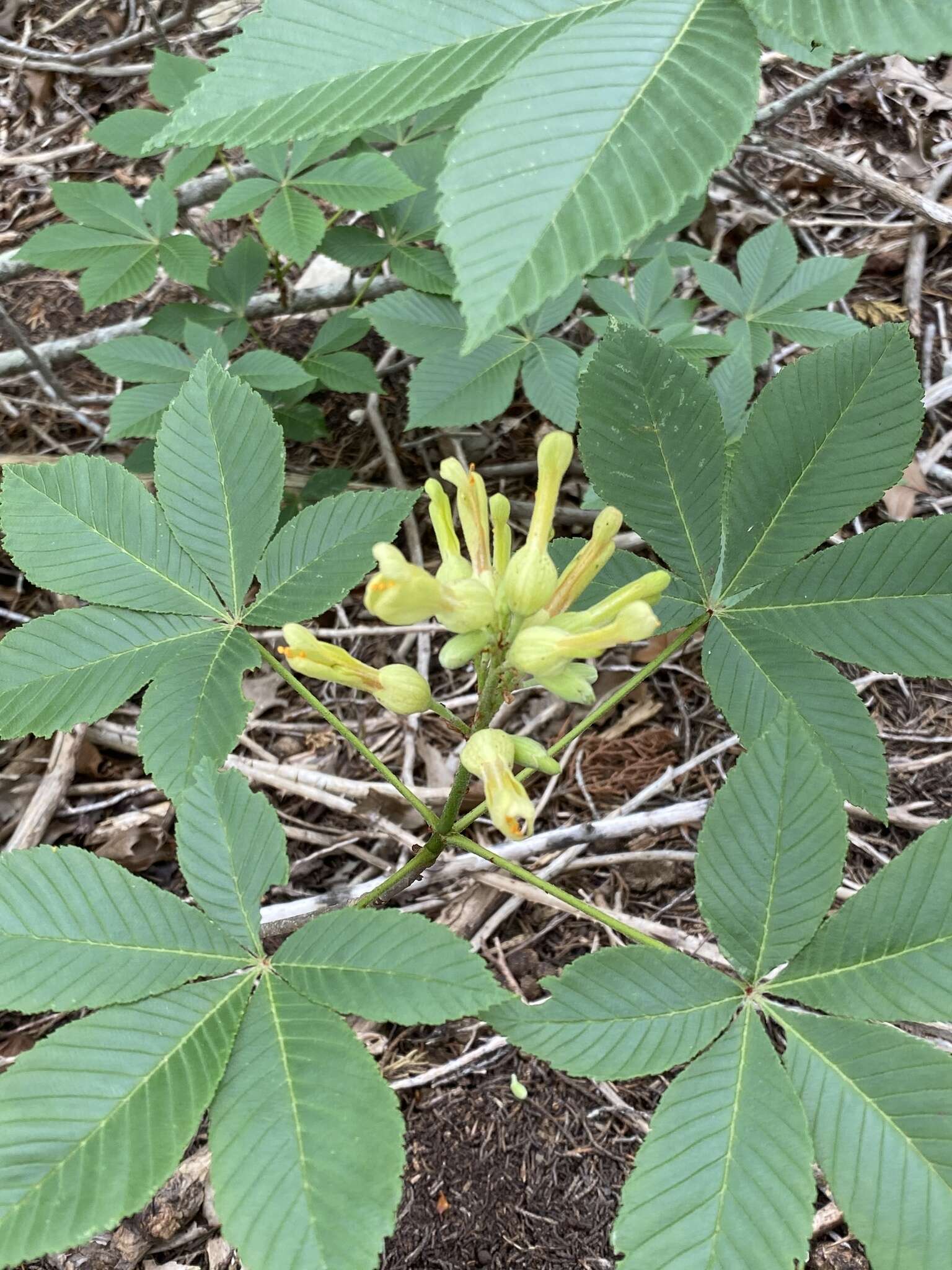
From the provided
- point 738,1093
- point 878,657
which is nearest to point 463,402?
point 878,657

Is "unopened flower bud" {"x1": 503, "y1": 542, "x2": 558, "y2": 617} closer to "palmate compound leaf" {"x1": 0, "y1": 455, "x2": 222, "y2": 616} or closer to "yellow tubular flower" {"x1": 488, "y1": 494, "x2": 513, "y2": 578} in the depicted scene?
"yellow tubular flower" {"x1": 488, "y1": 494, "x2": 513, "y2": 578}

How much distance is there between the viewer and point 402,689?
164 centimetres

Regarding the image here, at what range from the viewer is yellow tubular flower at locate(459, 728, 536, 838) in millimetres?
1436

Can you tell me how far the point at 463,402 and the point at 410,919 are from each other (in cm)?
186

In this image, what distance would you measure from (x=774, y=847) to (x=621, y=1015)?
355mm

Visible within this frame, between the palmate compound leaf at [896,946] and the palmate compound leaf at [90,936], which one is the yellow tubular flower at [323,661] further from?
the palmate compound leaf at [896,946]

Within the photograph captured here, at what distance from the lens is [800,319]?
3.15 metres

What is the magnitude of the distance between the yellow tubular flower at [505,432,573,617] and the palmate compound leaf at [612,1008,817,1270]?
2.53ft

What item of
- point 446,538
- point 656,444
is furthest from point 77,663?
point 656,444

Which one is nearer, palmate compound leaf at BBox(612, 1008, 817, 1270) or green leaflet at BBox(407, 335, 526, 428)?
palmate compound leaf at BBox(612, 1008, 817, 1270)

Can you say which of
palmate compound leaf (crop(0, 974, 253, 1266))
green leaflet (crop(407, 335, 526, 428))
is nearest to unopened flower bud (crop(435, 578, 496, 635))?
palmate compound leaf (crop(0, 974, 253, 1266))

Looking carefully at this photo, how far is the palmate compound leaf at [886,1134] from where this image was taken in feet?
4.03

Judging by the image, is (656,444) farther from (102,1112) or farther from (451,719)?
(102,1112)

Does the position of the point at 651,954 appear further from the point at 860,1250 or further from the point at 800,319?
the point at 800,319
